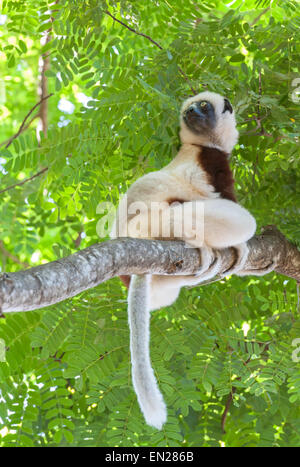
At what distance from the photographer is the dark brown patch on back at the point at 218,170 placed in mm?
3857

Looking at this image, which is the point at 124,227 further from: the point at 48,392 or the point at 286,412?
the point at 286,412

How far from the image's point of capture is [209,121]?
13.5 feet

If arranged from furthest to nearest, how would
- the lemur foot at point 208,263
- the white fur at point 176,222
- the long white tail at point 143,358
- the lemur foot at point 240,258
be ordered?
the lemur foot at point 240,258
the lemur foot at point 208,263
the white fur at point 176,222
the long white tail at point 143,358

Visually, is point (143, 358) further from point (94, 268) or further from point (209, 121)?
point (209, 121)

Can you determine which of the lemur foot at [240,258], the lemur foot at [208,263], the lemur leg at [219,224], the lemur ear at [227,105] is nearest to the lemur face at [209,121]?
the lemur ear at [227,105]

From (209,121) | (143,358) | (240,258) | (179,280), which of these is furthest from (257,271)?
(143,358)

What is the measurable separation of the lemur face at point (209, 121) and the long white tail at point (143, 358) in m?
1.45

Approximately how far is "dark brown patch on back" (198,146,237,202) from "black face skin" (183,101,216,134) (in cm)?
16

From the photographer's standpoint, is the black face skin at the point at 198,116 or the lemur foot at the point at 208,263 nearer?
the lemur foot at the point at 208,263

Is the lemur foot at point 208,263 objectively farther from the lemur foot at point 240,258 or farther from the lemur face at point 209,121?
the lemur face at point 209,121

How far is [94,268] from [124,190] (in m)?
1.86

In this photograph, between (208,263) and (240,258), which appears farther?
(240,258)
